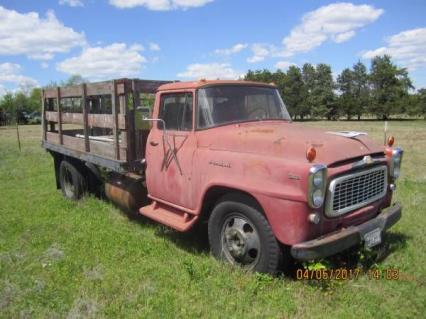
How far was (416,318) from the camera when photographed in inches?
153

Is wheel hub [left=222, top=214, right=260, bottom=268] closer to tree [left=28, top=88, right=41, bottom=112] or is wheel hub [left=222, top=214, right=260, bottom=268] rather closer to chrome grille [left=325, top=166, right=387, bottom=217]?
chrome grille [left=325, top=166, right=387, bottom=217]

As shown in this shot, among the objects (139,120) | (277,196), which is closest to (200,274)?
(277,196)

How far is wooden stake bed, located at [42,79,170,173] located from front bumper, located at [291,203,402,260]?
131 inches

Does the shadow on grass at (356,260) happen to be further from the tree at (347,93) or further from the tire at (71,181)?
the tree at (347,93)

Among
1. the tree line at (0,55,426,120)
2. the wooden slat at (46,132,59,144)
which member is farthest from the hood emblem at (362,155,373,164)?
the tree line at (0,55,426,120)

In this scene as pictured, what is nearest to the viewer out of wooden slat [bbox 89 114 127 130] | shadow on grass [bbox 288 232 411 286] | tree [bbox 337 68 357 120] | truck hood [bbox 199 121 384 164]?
truck hood [bbox 199 121 384 164]

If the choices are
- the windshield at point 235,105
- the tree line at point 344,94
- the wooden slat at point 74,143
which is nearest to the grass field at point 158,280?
the wooden slat at point 74,143

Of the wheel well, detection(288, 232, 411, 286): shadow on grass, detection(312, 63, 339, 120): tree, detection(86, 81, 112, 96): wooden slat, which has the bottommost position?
detection(288, 232, 411, 286): shadow on grass

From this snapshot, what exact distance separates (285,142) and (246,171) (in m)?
0.50

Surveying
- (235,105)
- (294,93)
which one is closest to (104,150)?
(235,105)

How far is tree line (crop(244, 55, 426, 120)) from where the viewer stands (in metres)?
71.7

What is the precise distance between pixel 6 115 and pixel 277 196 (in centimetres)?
7065

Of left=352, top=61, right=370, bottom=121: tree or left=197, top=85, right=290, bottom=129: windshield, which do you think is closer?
left=197, top=85, right=290, bottom=129: windshield

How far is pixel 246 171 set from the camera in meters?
4.53
